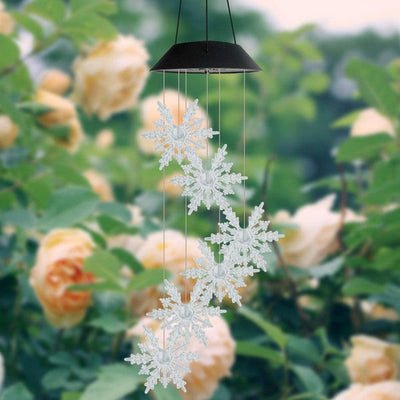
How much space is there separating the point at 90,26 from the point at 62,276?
24 centimetres

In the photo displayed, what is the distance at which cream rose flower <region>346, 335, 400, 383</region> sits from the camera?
1.64ft

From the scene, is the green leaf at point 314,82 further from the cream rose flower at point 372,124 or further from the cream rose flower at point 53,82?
the cream rose flower at point 53,82

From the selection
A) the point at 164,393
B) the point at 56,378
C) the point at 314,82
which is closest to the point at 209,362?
the point at 164,393

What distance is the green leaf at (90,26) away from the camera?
1.77 feet

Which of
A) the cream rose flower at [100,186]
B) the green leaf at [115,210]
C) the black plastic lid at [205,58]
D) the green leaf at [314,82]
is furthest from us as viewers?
the green leaf at [314,82]

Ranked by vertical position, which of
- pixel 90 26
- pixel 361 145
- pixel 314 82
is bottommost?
pixel 361 145

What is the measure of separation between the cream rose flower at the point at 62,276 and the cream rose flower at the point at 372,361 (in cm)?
25

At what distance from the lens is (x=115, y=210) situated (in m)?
0.57

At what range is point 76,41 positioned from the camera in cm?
60

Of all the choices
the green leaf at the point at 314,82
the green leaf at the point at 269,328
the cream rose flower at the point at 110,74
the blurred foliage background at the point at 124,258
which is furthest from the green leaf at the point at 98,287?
the green leaf at the point at 314,82

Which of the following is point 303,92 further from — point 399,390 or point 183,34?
point 183,34

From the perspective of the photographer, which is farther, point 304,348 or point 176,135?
point 304,348

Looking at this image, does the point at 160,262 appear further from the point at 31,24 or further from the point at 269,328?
the point at 31,24

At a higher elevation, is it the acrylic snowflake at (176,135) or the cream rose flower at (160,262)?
the acrylic snowflake at (176,135)
